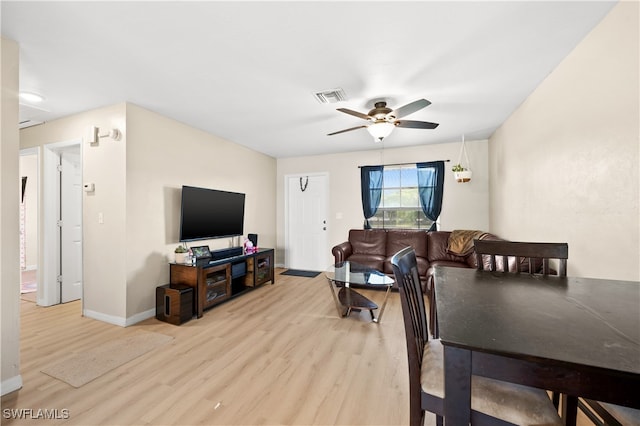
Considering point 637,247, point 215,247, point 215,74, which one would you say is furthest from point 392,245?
point 215,74

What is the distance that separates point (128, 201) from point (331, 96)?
2491 mm

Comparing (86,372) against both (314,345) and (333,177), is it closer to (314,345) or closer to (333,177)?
(314,345)

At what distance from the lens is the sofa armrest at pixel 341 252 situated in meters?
4.29

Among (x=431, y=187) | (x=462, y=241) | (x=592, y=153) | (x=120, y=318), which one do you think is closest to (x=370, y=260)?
(x=462, y=241)

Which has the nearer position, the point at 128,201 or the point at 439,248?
the point at 128,201

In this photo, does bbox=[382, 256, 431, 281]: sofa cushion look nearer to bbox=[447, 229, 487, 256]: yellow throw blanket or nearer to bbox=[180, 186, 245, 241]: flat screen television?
bbox=[447, 229, 487, 256]: yellow throw blanket

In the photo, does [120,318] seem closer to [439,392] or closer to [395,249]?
[439,392]

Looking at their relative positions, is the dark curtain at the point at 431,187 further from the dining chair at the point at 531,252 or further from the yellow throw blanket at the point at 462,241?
the dining chair at the point at 531,252

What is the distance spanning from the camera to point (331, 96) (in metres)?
2.73

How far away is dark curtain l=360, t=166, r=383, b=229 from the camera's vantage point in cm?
506

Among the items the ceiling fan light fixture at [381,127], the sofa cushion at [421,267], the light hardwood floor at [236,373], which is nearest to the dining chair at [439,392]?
the light hardwood floor at [236,373]

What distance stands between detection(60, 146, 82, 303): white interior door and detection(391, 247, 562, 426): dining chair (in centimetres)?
439

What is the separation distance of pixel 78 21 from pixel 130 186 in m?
1.63

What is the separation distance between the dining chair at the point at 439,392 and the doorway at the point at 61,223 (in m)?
4.11
